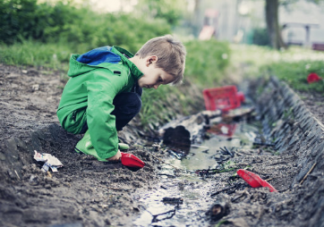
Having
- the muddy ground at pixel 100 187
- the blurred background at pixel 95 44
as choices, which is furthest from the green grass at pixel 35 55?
the muddy ground at pixel 100 187

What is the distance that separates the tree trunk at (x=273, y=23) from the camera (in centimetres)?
1586

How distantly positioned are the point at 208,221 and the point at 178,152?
1.48 metres

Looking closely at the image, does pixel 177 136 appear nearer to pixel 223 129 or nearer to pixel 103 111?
pixel 223 129

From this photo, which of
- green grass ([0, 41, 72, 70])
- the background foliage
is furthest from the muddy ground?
the background foliage

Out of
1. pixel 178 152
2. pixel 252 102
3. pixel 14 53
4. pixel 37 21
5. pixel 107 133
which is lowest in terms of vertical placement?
pixel 252 102

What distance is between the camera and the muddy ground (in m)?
1.94

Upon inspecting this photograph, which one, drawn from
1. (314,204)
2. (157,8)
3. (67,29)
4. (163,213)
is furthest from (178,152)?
(157,8)

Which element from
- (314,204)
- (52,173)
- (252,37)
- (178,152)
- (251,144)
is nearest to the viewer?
(314,204)

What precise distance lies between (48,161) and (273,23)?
50.9 feet

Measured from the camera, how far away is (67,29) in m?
5.76

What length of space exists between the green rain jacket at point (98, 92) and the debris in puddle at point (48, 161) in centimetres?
30

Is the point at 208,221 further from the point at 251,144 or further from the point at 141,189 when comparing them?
the point at 251,144

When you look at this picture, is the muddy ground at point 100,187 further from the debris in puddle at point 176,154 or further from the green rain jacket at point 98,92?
the green rain jacket at point 98,92

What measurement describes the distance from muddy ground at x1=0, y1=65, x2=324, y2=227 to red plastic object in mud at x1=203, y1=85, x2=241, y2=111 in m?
2.36
